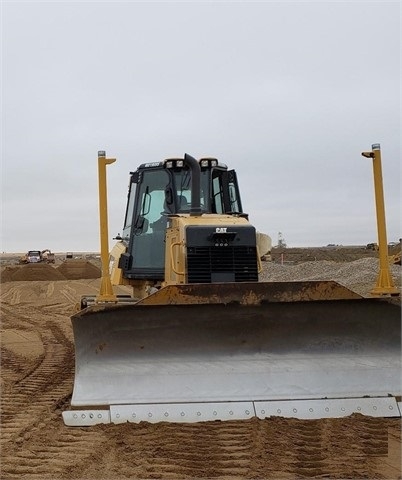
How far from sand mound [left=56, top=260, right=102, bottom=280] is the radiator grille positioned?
30.3 m

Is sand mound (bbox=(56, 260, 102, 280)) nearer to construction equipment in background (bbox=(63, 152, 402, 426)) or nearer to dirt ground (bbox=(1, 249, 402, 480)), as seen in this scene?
dirt ground (bbox=(1, 249, 402, 480))

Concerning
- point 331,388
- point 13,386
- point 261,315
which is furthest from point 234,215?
point 13,386

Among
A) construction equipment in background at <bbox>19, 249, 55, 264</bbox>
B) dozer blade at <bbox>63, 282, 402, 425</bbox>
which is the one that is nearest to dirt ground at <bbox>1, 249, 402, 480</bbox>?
dozer blade at <bbox>63, 282, 402, 425</bbox>

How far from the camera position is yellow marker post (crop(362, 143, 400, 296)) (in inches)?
232

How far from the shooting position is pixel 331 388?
530 centimetres

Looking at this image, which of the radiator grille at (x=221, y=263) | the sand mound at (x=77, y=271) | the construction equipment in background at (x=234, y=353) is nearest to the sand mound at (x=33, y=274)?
the sand mound at (x=77, y=271)

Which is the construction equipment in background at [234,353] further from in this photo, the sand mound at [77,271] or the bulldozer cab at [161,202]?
the sand mound at [77,271]

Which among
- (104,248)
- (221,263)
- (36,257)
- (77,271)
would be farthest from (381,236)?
(36,257)

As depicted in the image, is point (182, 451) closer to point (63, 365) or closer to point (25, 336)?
point (63, 365)

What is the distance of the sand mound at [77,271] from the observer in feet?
118

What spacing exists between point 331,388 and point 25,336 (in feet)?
25.9

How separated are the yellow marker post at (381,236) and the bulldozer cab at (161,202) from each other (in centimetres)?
205

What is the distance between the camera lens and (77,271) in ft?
119

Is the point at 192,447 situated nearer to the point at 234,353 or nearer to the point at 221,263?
the point at 234,353
